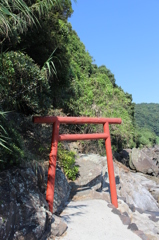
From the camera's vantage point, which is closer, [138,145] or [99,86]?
[99,86]

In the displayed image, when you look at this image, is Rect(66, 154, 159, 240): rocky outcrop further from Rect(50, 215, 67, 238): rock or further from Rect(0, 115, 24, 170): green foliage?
Rect(0, 115, 24, 170): green foliage

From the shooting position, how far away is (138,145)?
738 inches

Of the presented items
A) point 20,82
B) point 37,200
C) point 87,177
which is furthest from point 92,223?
point 20,82

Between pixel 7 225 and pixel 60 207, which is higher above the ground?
pixel 7 225

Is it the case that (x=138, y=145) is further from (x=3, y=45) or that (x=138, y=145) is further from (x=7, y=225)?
(x=7, y=225)

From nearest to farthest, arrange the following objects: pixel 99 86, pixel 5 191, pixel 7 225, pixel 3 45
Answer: pixel 7 225
pixel 5 191
pixel 3 45
pixel 99 86

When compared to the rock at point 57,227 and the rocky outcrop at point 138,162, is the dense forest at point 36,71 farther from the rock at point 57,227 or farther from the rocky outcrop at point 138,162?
the rocky outcrop at point 138,162

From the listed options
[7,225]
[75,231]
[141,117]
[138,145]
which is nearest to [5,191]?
[7,225]

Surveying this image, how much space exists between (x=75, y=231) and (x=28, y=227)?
50.5 inches

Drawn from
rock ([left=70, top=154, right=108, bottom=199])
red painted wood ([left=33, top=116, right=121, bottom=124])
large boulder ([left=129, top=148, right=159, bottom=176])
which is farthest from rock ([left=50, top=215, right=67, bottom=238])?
large boulder ([left=129, top=148, right=159, bottom=176])

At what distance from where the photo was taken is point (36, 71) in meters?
4.68

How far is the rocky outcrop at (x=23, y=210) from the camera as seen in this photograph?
3035mm

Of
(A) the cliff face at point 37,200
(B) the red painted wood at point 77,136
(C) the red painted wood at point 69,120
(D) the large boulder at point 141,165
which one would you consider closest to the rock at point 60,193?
(A) the cliff face at point 37,200

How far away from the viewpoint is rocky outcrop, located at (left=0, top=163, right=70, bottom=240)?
3.04 meters
